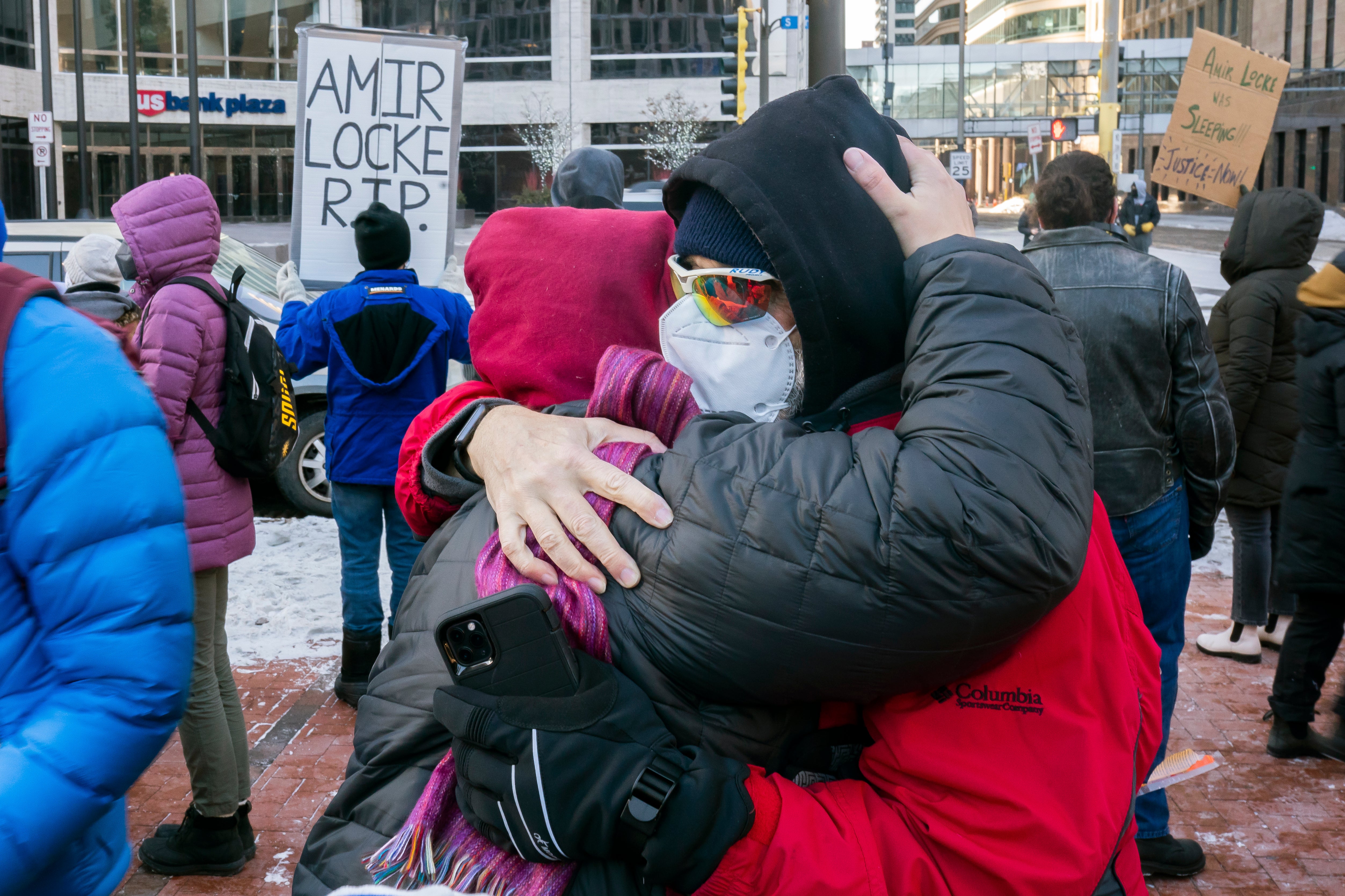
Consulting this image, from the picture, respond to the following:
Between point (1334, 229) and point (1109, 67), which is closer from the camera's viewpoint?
point (1109, 67)

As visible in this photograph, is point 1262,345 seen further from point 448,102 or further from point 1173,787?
point 448,102

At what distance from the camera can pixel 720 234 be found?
64.1 inches

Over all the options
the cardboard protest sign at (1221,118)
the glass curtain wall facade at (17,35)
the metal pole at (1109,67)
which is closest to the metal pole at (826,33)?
the cardboard protest sign at (1221,118)

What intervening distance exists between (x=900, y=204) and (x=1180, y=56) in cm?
7100

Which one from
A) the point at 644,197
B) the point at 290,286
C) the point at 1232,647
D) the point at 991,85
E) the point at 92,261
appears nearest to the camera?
the point at 92,261

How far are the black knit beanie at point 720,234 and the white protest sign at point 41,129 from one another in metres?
26.1

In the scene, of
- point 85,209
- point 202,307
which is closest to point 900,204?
point 202,307

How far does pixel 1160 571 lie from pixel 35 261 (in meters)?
7.49

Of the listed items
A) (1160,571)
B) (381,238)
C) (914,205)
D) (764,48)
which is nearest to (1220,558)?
(1160,571)

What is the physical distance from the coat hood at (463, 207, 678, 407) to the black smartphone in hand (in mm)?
621

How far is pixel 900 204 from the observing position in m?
1.52

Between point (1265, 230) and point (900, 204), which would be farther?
point (1265, 230)

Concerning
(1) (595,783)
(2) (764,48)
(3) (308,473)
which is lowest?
(3) (308,473)

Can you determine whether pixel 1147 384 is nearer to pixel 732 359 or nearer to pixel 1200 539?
pixel 1200 539
